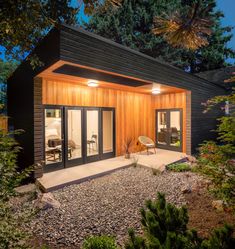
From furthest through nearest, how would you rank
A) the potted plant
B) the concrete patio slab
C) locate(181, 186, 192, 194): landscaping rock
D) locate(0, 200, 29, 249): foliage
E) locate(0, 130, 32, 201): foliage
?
1. the potted plant
2. the concrete patio slab
3. locate(181, 186, 192, 194): landscaping rock
4. locate(0, 130, 32, 201): foliage
5. locate(0, 200, 29, 249): foliage

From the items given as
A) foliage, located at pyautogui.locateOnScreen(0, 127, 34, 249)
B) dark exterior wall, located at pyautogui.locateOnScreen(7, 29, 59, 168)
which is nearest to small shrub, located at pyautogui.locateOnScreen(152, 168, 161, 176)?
dark exterior wall, located at pyautogui.locateOnScreen(7, 29, 59, 168)

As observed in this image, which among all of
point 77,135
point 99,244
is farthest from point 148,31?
point 99,244

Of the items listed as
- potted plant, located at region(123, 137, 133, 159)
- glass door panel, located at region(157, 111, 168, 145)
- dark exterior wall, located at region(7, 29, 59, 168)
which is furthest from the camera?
glass door panel, located at region(157, 111, 168, 145)

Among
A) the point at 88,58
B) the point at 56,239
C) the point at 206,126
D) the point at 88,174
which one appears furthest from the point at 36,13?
the point at 206,126

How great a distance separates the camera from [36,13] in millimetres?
2557

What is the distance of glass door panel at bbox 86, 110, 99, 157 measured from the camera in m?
6.71

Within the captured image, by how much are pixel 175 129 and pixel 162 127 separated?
2.16 feet

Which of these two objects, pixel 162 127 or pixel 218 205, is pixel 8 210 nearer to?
pixel 218 205

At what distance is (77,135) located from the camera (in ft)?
21.1

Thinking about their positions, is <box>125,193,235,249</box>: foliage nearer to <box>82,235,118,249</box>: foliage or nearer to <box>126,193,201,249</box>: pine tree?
<box>126,193,201,249</box>: pine tree

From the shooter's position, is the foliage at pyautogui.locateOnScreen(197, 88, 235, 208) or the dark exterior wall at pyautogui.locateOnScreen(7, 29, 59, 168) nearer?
the foliage at pyautogui.locateOnScreen(197, 88, 235, 208)

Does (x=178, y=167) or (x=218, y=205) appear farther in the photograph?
(x=178, y=167)

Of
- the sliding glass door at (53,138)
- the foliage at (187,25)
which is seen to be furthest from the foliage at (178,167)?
the foliage at (187,25)

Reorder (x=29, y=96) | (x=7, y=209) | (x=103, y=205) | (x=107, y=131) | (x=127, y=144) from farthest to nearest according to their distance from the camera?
(x=127, y=144) → (x=107, y=131) → (x=29, y=96) → (x=103, y=205) → (x=7, y=209)
